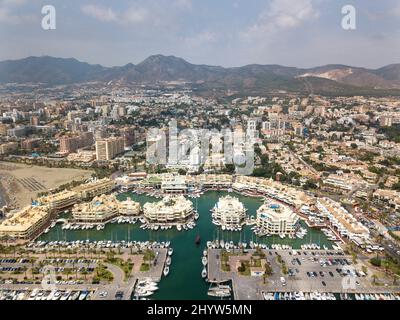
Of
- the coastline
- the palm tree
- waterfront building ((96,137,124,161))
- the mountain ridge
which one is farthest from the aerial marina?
the mountain ridge

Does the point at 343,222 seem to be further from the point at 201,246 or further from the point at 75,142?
the point at 75,142

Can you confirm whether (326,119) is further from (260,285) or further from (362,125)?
(260,285)

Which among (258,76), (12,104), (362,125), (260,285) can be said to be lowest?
(260,285)

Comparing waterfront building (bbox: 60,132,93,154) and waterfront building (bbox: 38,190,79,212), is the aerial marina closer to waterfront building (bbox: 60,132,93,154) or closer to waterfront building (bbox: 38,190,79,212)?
waterfront building (bbox: 38,190,79,212)

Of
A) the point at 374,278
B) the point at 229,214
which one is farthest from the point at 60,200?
the point at 374,278
